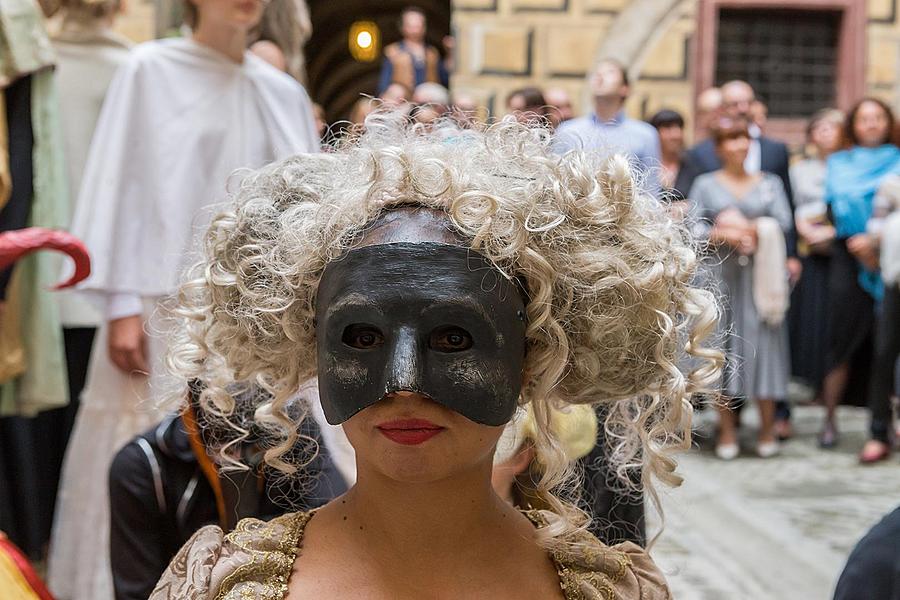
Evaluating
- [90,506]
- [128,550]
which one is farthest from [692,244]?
[90,506]

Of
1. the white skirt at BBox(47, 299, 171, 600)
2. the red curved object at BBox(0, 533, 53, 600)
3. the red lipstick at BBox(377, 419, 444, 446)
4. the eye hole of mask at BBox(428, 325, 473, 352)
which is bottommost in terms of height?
the white skirt at BBox(47, 299, 171, 600)

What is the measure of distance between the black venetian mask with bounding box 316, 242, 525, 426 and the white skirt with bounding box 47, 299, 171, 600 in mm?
1759

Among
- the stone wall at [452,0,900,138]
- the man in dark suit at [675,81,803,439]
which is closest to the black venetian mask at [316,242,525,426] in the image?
the man in dark suit at [675,81,803,439]

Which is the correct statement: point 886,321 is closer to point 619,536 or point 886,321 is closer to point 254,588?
point 619,536

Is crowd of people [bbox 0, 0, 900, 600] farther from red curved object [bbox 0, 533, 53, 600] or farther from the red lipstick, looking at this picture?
red curved object [bbox 0, 533, 53, 600]

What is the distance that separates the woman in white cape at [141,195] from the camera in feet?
10.5

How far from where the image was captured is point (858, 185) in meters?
6.79

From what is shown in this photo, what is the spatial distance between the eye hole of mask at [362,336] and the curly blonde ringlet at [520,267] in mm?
109

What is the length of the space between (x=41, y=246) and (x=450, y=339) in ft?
2.70

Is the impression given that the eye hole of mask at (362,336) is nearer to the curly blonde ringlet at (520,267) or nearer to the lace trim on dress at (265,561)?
the curly blonde ringlet at (520,267)

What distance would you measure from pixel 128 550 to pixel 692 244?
1316mm

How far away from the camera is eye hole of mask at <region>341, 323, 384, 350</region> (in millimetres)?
1528

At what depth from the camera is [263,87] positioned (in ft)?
10.9

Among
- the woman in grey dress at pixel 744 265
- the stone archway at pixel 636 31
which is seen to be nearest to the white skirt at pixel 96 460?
the woman in grey dress at pixel 744 265
